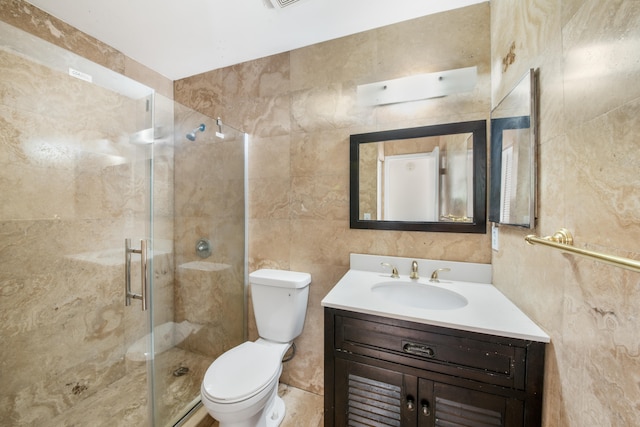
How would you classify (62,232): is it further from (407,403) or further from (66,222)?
(407,403)

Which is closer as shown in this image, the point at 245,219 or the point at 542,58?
the point at 542,58

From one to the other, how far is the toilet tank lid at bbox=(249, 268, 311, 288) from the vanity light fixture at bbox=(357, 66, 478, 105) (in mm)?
1210

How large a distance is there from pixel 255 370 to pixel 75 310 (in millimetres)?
1187

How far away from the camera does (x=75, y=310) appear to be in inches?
55.2

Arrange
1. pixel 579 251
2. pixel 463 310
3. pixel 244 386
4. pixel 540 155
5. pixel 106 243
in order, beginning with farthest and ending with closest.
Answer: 1. pixel 106 243
2. pixel 244 386
3. pixel 463 310
4. pixel 540 155
5. pixel 579 251

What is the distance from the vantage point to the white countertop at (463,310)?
32.3 inches

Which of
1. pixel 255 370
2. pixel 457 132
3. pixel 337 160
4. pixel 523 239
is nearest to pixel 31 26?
pixel 337 160

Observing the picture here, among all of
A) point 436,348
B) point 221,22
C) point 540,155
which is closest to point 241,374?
point 436,348

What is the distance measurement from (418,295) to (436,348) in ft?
1.33

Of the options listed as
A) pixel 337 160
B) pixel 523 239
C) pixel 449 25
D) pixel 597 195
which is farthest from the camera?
pixel 337 160

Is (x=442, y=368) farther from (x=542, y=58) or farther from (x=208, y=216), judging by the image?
(x=208, y=216)

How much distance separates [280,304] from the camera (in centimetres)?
150

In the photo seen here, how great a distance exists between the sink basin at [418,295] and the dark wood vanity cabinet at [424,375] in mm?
281

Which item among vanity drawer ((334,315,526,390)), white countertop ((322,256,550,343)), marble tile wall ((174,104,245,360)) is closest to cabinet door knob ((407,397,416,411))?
vanity drawer ((334,315,526,390))
